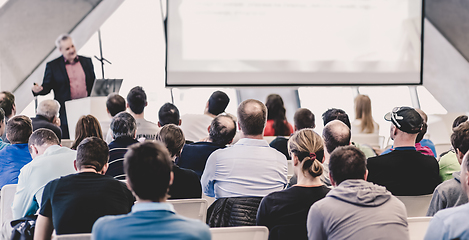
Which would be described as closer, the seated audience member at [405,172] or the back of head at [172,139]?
the seated audience member at [405,172]

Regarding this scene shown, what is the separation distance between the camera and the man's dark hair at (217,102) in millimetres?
4371

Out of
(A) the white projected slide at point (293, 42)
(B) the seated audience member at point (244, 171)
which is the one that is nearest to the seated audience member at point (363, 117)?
(A) the white projected slide at point (293, 42)

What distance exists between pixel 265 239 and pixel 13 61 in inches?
268

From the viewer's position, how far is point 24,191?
2482 millimetres

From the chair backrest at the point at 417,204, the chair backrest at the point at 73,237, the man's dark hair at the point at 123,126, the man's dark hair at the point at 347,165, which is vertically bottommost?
the chair backrest at the point at 417,204

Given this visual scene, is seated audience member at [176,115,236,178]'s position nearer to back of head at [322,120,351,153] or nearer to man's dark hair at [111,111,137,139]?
man's dark hair at [111,111,137,139]

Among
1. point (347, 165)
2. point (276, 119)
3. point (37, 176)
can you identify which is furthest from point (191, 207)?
point (276, 119)

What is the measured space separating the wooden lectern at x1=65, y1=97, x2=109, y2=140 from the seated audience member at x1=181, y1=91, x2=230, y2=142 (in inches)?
49.4

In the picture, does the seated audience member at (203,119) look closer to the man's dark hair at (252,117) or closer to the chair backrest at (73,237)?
the man's dark hair at (252,117)

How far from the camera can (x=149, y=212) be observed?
1341 mm

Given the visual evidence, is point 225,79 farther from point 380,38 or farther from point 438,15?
point 438,15

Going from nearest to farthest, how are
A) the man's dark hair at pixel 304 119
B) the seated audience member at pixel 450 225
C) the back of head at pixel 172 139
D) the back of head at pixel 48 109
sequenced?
the seated audience member at pixel 450 225 < the back of head at pixel 172 139 < the man's dark hair at pixel 304 119 < the back of head at pixel 48 109

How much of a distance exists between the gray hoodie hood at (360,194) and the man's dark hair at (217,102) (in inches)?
108

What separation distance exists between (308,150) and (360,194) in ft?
1.67
